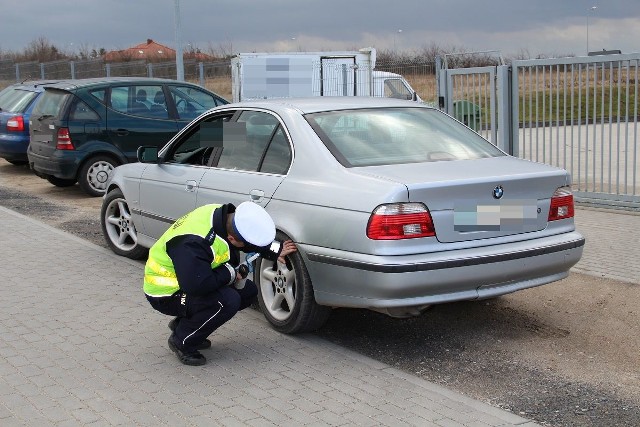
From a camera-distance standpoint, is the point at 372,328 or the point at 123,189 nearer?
the point at 372,328

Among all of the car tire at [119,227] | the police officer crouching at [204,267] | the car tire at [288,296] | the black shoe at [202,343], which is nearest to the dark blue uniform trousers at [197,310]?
the police officer crouching at [204,267]

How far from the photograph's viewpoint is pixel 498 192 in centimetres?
547

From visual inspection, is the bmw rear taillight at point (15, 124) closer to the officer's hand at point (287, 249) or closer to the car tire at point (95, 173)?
the car tire at point (95, 173)

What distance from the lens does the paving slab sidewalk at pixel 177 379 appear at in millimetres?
4551

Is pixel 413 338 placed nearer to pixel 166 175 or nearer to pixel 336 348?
pixel 336 348

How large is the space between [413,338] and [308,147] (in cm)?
152

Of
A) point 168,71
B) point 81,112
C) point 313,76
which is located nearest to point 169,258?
point 81,112

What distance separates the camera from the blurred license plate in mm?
5359

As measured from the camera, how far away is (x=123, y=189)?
8312mm

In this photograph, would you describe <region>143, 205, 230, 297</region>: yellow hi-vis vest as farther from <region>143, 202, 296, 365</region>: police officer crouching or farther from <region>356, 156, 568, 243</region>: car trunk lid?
<region>356, 156, 568, 243</region>: car trunk lid

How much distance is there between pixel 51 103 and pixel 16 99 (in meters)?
3.60

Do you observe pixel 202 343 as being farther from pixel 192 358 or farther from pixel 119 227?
pixel 119 227

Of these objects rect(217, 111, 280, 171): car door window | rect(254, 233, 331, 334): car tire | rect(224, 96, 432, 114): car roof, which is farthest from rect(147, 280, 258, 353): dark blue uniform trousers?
rect(224, 96, 432, 114): car roof

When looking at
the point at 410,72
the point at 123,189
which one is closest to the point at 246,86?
the point at 410,72
